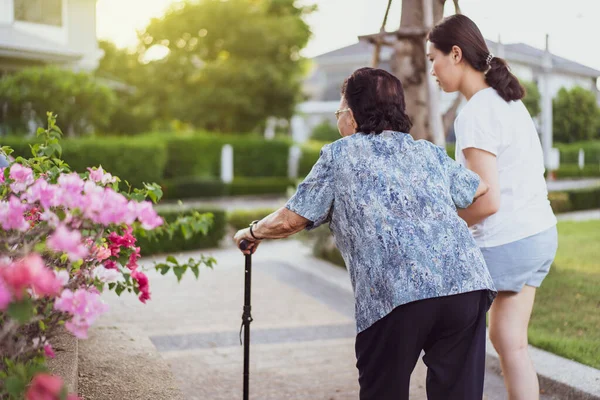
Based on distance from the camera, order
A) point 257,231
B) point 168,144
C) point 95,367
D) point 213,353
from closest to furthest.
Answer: point 257,231 → point 95,367 → point 213,353 → point 168,144

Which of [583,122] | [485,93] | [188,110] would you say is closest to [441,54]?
[485,93]

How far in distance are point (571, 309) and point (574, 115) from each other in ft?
18.1

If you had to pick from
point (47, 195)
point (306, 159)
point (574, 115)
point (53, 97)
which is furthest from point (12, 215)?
point (306, 159)

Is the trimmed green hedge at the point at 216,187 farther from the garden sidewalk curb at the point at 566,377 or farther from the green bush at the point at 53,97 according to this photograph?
the garden sidewalk curb at the point at 566,377

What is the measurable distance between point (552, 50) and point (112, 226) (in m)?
6.94

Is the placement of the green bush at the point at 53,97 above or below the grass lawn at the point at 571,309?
above

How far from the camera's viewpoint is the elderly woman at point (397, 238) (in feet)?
8.51

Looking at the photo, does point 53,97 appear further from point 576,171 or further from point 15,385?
point 15,385

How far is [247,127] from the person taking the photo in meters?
35.1

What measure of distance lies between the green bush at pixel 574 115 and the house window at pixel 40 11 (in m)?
17.9

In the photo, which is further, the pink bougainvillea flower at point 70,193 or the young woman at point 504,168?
the young woman at point 504,168

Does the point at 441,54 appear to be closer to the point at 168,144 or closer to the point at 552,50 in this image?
the point at 552,50

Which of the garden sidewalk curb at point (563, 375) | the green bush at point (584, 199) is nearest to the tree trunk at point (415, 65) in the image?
the garden sidewalk curb at point (563, 375)

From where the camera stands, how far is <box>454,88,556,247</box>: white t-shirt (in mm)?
3092
